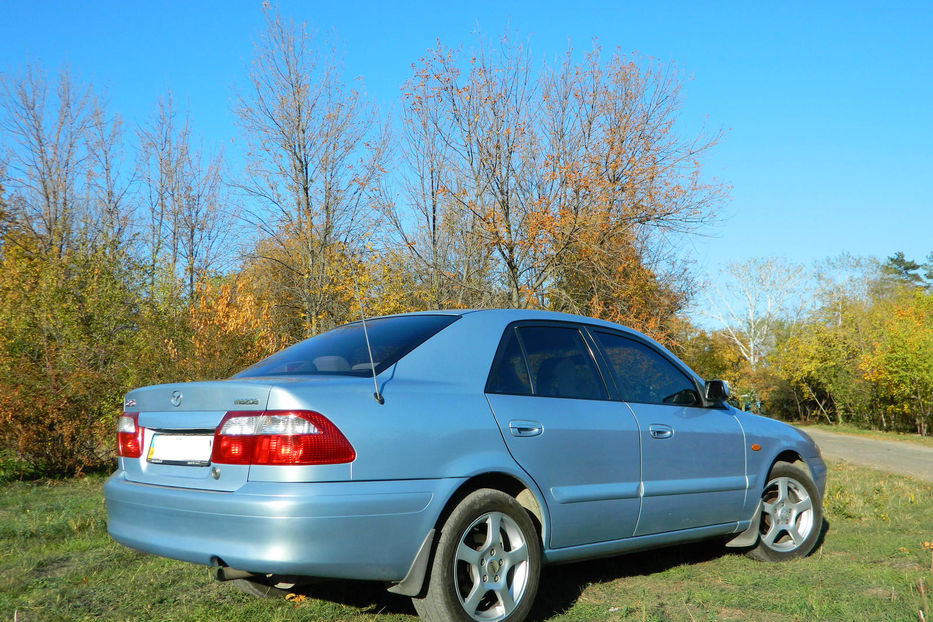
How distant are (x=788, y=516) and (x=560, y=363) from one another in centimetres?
241

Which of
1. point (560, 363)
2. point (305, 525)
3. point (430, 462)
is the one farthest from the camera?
point (560, 363)

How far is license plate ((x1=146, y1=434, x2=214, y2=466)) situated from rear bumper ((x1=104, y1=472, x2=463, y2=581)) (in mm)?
138

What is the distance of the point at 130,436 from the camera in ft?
12.6

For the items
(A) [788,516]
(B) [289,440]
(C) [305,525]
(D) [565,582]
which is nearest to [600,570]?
(D) [565,582]

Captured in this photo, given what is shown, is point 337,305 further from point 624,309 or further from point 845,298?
point 845,298

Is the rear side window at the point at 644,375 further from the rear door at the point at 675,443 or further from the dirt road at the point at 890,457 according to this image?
the dirt road at the point at 890,457

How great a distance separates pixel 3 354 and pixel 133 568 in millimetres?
6475

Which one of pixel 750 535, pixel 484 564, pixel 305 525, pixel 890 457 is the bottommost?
pixel 890 457

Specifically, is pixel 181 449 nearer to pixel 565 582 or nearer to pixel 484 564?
pixel 484 564

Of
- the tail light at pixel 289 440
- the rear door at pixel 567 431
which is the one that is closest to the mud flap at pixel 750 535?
the rear door at pixel 567 431

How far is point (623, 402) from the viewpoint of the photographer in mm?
4574

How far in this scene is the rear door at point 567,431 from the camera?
153 inches

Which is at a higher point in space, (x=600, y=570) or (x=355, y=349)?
(x=355, y=349)

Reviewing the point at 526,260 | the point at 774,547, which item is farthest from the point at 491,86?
the point at 774,547
